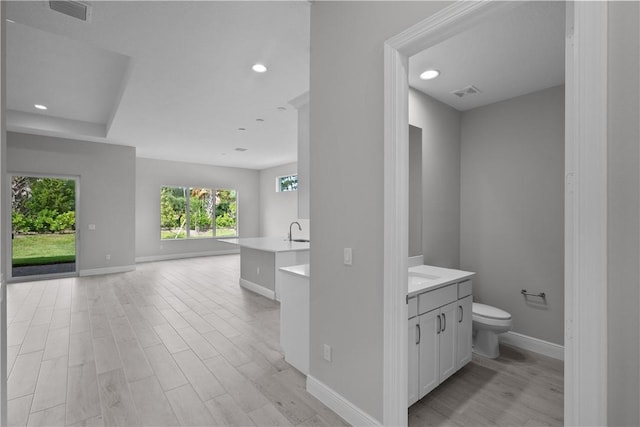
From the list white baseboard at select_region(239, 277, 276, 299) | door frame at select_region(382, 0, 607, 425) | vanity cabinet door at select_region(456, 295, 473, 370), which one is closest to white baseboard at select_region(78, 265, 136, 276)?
white baseboard at select_region(239, 277, 276, 299)

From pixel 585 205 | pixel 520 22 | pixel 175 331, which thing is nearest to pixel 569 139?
pixel 585 205

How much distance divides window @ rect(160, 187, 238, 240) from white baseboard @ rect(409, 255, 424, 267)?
7.86m

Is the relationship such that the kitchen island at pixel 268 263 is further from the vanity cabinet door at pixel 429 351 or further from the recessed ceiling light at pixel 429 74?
the recessed ceiling light at pixel 429 74

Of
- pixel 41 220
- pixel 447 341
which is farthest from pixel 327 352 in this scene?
pixel 41 220

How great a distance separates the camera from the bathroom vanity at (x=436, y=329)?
1.96m

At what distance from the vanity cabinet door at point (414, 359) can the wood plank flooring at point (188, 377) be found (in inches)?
6.2

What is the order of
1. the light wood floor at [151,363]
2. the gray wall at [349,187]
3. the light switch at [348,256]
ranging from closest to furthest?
the gray wall at [349,187] → the light switch at [348,256] → the light wood floor at [151,363]

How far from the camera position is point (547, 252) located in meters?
2.89

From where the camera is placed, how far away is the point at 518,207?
3.08 m

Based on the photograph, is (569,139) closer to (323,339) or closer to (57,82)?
(323,339)

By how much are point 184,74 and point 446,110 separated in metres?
2.96

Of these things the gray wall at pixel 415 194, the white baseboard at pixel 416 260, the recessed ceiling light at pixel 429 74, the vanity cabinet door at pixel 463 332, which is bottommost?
the vanity cabinet door at pixel 463 332

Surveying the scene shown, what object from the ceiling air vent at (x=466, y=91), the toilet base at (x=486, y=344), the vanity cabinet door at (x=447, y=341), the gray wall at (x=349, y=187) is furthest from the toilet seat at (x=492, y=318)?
the ceiling air vent at (x=466, y=91)

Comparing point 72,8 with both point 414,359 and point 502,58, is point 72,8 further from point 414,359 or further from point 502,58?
point 414,359
